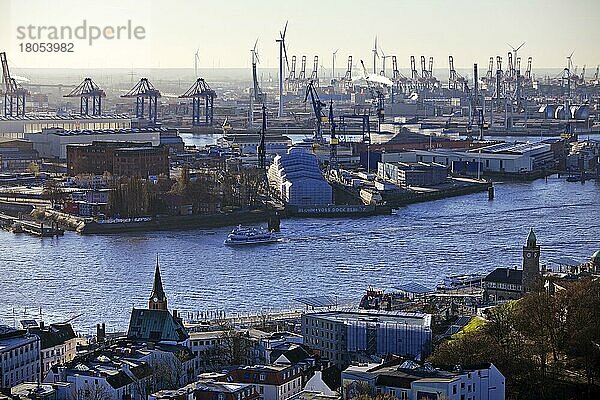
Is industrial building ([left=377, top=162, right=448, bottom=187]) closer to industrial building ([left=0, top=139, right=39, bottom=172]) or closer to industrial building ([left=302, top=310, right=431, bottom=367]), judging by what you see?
industrial building ([left=0, top=139, right=39, bottom=172])

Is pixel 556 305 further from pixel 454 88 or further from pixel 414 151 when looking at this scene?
Answer: pixel 454 88

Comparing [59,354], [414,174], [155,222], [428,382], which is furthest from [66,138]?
[428,382]

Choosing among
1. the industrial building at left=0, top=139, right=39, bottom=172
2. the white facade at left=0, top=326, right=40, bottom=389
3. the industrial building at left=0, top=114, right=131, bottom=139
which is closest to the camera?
the white facade at left=0, top=326, right=40, bottom=389

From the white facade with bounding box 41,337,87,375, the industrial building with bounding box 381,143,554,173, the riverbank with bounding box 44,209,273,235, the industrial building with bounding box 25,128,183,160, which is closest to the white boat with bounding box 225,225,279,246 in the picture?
the riverbank with bounding box 44,209,273,235

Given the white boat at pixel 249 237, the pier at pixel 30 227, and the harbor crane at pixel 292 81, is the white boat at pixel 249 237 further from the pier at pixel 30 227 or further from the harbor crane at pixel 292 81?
the harbor crane at pixel 292 81

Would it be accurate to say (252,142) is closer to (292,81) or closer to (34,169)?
(34,169)

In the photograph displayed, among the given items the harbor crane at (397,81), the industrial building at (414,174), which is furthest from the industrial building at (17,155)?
the harbor crane at (397,81)
